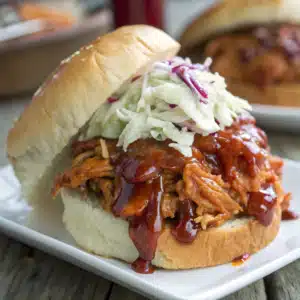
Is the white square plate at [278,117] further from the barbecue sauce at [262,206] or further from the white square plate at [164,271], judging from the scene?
the barbecue sauce at [262,206]

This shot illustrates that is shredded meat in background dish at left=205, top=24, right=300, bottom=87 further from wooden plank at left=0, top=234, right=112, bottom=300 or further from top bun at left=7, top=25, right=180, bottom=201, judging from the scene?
wooden plank at left=0, top=234, right=112, bottom=300

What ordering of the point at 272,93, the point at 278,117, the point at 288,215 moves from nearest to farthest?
the point at 288,215
the point at 278,117
the point at 272,93

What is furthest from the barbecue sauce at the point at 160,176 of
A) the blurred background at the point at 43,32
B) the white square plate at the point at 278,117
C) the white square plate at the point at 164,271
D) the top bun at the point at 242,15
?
the blurred background at the point at 43,32

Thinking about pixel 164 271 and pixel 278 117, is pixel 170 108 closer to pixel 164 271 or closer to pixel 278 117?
pixel 164 271

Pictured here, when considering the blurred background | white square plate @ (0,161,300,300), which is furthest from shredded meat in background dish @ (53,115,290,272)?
the blurred background

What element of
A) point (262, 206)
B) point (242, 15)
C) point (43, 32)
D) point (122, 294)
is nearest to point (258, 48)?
point (242, 15)

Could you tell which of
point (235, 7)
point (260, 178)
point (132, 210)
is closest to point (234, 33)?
point (235, 7)

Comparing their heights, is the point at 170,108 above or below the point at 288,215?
above
